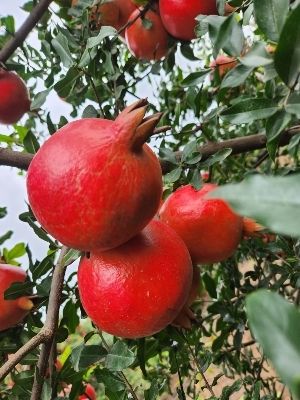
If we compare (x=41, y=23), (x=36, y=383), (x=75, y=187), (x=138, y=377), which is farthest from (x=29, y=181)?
(x=138, y=377)

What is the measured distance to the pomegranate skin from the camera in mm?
621

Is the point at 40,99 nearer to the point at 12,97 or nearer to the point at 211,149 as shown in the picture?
the point at 211,149

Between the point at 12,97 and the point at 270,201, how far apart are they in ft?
3.92

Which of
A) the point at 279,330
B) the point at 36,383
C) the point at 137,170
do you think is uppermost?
the point at 279,330

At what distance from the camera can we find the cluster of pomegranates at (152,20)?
3.43 feet

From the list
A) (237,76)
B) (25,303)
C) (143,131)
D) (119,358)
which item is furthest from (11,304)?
(237,76)

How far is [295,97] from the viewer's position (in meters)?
0.46

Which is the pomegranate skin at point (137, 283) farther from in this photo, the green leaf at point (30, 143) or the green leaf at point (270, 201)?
the green leaf at point (270, 201)

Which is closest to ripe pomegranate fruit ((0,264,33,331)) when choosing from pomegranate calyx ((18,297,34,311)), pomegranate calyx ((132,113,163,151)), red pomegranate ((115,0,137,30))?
pomegranate calyx ((18,297,34,311))

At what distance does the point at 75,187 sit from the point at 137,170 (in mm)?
64

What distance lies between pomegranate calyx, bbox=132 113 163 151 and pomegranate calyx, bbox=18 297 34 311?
1.35ft

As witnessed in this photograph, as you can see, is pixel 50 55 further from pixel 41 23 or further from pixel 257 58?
pixel 257 58

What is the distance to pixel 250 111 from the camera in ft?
1.73

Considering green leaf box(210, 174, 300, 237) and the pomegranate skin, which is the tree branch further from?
green leaf box(210, 174, 300, 237)
